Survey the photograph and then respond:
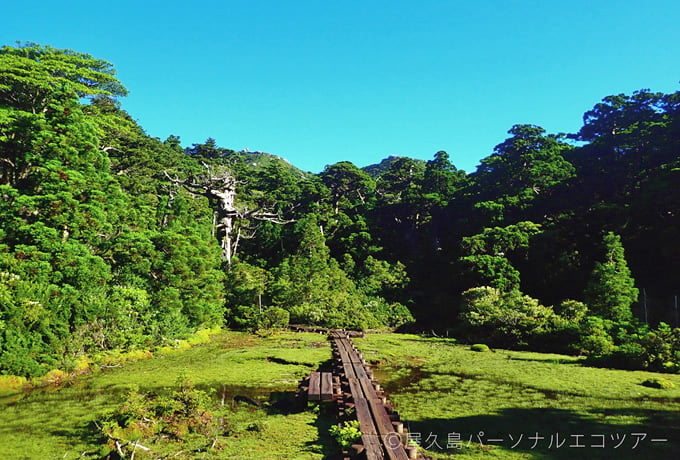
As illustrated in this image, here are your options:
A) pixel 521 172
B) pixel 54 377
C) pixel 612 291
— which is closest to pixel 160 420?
pixel 54 377

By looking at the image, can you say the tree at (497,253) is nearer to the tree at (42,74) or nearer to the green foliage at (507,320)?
the green foliage at (507,320)

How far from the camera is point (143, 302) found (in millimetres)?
17219

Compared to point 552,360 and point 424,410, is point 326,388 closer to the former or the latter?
point 424,410

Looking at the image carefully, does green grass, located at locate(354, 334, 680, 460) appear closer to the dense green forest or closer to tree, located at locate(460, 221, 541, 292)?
the dense green forest

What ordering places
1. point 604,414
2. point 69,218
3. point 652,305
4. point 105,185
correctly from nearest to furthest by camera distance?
point 604,414 < point 69,218 < point 105,185 < point 652,305

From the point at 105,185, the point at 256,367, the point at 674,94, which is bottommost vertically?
the point at 256,367

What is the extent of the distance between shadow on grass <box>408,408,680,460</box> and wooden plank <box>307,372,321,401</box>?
102 inches

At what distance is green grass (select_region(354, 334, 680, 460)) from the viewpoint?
7.53 meters

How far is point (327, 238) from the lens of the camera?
151 feet

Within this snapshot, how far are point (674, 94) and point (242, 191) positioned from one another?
47583 mm

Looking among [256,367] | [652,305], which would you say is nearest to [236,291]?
[256,367]

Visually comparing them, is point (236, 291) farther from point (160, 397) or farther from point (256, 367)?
point (160, 397)

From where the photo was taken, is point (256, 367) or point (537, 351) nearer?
point (256, 367)

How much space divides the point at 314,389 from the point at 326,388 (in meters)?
Answer: 0.35
